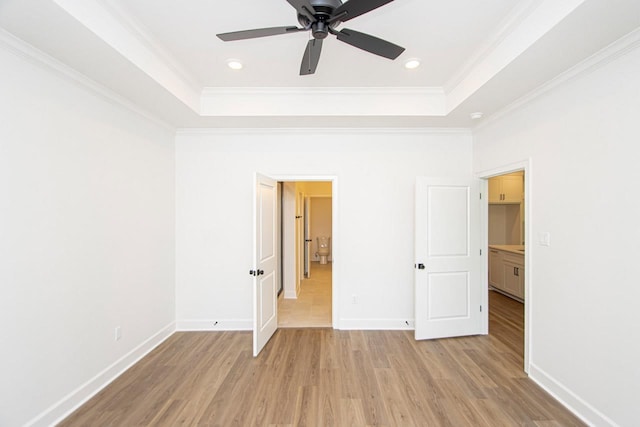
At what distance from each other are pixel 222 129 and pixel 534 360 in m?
4.23

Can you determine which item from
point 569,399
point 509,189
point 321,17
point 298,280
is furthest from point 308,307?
point 509,189

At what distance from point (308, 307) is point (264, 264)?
1.57 m

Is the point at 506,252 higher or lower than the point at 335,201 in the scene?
lower

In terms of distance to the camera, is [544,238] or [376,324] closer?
[544,238]

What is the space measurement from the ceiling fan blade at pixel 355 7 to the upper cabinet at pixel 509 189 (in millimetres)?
4747

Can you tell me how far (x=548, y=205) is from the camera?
2.26 meters

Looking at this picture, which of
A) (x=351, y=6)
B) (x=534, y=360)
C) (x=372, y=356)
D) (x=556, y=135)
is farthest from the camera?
(x=372, y=356)

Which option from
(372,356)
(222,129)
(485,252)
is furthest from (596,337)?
(222,129)

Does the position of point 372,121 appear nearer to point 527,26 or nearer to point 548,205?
point 527,26

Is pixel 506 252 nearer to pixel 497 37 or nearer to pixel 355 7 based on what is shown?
pixel 497 37

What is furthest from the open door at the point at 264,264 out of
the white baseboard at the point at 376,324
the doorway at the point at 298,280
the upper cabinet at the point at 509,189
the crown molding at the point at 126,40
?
the upper cabinet at the point at 509,189

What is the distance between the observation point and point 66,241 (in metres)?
1.99

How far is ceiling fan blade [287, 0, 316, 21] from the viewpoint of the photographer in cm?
128

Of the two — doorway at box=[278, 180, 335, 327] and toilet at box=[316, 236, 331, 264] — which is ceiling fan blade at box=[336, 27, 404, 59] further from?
toilet at box=[316, 236, 331, 264]
